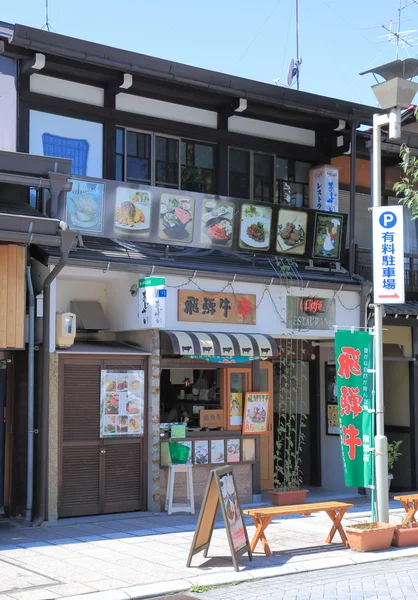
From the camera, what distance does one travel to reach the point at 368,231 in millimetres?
18828

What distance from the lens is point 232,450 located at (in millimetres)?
14562

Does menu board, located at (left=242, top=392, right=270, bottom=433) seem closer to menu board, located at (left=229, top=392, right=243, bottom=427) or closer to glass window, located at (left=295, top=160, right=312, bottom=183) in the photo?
menu board, located at (left=229, top=392, right=243, bottom=427)

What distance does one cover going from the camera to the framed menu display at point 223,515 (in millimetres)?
9719

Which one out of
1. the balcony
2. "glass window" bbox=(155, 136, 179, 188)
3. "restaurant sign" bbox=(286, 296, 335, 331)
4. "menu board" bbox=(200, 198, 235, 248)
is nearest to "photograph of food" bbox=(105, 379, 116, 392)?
"menu board" bbox=(200, 198, 235, 248)

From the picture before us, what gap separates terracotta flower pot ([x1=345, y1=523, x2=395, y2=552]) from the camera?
35.3 feet

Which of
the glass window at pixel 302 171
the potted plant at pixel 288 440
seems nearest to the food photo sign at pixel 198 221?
the glass window at pixel 302 171

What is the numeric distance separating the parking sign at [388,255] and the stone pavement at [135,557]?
3.47m

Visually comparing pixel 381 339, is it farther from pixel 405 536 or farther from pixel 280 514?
pixel 280 514

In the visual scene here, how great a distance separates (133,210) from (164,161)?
85.1 inches

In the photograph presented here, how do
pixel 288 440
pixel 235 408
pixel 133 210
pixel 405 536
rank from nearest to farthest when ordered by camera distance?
pixel 405 536 → pixel 133 210 → pixel 235 408 → pixel 288 440

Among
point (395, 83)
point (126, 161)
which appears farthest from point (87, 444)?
point (395, 83)

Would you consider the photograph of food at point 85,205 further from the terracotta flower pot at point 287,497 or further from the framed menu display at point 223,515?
the terracotta flower pot at point 287,497

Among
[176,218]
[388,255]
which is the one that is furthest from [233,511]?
[176,218]

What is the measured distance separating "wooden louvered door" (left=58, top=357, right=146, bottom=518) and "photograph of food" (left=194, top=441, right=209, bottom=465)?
3.18 feet
